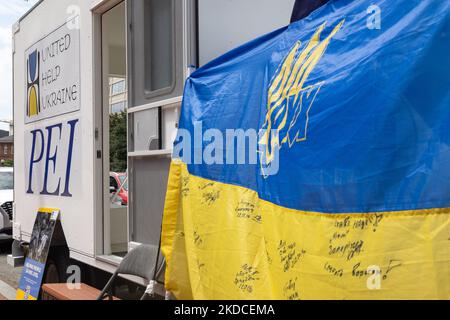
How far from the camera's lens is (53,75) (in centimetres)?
420

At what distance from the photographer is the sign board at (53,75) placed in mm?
3863

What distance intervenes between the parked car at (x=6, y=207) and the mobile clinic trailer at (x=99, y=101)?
9.46 ft

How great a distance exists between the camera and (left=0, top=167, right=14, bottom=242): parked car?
26.1 feet

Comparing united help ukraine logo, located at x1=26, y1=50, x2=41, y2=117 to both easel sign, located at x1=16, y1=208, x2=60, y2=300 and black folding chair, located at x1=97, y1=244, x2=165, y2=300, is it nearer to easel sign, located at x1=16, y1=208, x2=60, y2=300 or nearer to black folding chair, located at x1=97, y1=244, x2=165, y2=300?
easel sign, located at x1=16, y1=208, x2=60, y2=300

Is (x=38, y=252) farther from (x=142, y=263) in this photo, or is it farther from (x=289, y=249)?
(x=289, y=249)

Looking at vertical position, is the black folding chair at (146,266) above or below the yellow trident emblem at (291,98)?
below

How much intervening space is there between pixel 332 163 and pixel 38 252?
3.58m

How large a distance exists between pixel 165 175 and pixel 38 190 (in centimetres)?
229

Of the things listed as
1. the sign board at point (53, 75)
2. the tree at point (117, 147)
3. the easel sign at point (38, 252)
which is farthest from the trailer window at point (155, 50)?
the tree at point (117, 147)

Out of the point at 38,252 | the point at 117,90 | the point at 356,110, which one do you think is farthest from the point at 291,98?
the point at 117,90

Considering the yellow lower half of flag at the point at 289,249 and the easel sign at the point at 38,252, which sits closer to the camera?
the yellow lower half of flag at the point at 289,249

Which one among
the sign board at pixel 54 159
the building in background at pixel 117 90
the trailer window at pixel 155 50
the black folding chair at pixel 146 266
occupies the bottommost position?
the black folding chair at pixel 146 266

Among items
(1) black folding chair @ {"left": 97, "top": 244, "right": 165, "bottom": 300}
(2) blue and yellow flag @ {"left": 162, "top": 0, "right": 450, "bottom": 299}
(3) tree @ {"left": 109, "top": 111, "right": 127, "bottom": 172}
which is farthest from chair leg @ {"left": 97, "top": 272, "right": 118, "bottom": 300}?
(3) tree @ {"left": 109, "top": 111, "right": 127, "bottom": 172}

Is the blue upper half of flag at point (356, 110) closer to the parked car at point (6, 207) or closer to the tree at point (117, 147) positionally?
the tree at point (117, 147)
